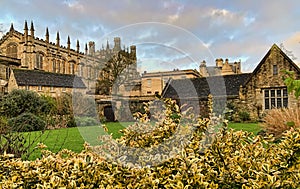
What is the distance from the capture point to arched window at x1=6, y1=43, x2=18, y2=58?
181 feet

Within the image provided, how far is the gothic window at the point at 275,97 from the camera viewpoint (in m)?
21.6

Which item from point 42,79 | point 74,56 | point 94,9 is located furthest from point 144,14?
point 74,56

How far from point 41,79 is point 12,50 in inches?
808

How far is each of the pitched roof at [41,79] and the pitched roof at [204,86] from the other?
15.8 meters

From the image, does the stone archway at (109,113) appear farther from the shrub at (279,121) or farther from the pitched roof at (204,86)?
the shrub at (279,121)

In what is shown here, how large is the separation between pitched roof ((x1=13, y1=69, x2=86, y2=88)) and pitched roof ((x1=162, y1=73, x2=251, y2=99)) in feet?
51.9

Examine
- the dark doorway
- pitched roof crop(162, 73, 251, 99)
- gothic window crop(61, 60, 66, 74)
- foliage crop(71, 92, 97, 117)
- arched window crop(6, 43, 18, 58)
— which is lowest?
the dark doorway


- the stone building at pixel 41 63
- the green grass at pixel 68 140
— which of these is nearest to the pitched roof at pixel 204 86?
the stone building at pixel 41 63

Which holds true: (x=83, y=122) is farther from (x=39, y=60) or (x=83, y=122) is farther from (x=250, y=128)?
(x=39, y=60)

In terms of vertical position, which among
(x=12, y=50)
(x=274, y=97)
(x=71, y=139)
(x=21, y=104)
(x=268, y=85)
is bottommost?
(x=71, y=139)

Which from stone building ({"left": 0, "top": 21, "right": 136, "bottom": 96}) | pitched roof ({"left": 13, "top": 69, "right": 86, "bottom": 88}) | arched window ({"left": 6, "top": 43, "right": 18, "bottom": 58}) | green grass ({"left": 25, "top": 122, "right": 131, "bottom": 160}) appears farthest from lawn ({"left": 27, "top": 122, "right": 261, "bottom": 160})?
arched window ({"left": 6, "top": 43, "right": 18, "bottom": 58})

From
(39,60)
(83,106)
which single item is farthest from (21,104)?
(39,60)

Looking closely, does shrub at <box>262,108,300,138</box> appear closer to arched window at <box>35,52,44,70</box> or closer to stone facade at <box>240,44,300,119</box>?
stone facade at <box>240,44,300,119</box>

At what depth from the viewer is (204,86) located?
2655cm
